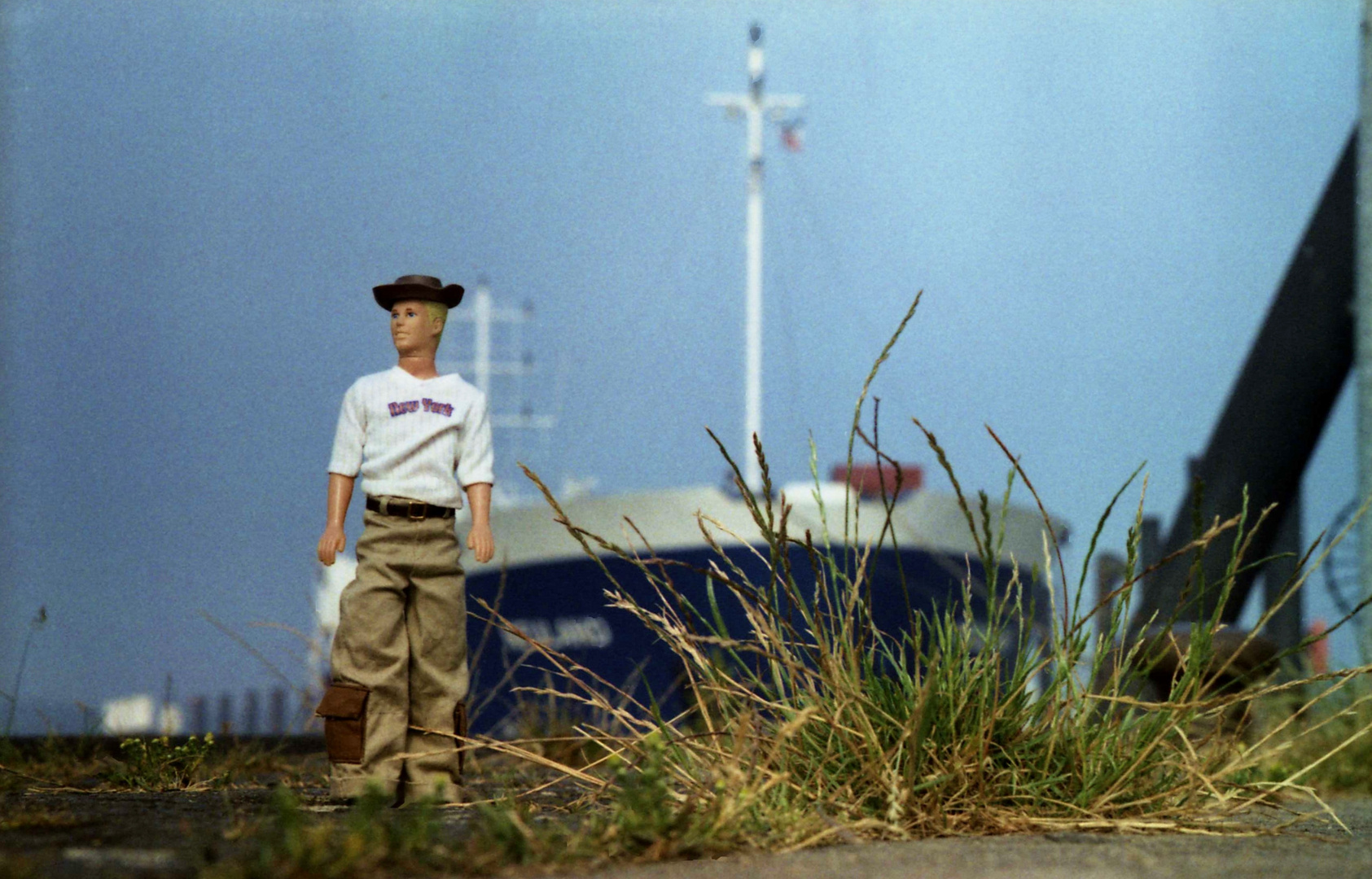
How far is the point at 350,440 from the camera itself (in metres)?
3.21

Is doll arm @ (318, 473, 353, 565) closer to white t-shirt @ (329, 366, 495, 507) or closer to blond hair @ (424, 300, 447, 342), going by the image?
white t-shirt @ (329, 366, 495, 507)

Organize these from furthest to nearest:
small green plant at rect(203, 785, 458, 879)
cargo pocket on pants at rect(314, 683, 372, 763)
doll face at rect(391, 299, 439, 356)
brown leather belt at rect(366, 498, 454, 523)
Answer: doll face at rect(391, 299, 439, 356) → brown leather belt at rect(366, 498, 454, 523) → cargo pocket on pants at rect(314, 683, 372, 763) → small green plant at rect(203, 785, 458, 879)

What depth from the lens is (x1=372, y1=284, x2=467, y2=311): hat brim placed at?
10.7ft

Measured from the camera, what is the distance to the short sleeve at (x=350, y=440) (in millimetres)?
3205

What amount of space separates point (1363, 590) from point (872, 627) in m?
5.41

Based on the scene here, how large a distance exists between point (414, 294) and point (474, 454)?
42 centimetres

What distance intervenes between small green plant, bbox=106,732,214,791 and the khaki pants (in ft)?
1.63

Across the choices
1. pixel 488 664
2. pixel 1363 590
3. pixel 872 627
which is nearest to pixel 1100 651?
pixel 872 627

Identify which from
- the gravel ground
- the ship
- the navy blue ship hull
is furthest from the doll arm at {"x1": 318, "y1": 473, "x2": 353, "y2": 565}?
the navy blue ship hull

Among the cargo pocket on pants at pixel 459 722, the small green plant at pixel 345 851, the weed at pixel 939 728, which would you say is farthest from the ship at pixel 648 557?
the small green plant at pixel 345 851

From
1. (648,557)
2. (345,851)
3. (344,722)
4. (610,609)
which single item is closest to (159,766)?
(344,722)

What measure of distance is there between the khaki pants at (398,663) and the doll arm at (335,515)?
5 centimetres

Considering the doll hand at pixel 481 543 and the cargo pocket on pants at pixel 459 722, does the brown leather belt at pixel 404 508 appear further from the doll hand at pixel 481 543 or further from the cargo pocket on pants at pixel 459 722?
the cargo pocket on pants at pixel 459 722

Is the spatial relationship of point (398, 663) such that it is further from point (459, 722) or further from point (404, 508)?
point (404, 508)
